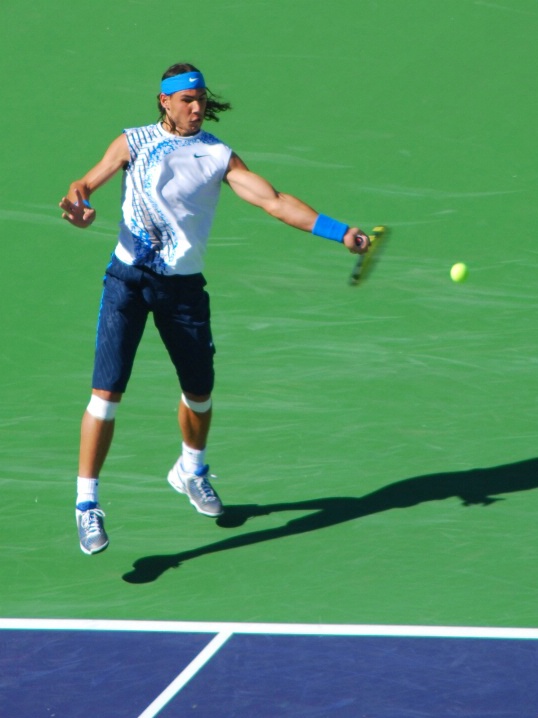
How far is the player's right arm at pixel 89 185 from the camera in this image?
267 inches

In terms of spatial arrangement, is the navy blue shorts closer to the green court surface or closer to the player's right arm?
the player's right arm

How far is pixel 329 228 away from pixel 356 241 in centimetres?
16

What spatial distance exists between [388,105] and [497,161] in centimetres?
123

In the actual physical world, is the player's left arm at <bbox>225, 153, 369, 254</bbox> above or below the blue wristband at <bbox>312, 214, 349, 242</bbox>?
above

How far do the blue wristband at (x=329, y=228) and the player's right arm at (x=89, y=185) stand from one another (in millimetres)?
1012

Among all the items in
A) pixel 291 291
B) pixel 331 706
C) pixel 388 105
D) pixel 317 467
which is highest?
pixel 388 105

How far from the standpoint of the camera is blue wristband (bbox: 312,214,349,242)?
677 centimetres

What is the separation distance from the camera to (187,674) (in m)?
5.89

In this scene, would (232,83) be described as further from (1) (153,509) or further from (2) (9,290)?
(1) (153,509)

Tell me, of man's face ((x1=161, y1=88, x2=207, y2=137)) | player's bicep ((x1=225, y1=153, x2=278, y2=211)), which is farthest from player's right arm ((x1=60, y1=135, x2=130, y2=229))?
player's bicep ((x1=225, y1=153, x2=278, y2=211))

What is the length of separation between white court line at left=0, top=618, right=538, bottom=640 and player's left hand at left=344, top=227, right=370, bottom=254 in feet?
5.74

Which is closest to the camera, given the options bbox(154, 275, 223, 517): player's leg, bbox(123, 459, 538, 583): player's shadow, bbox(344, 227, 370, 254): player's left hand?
bbox(344, 227, 370, 254): player's left hand

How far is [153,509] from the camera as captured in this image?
772cm

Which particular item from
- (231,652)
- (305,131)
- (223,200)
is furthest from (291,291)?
(231,652)
